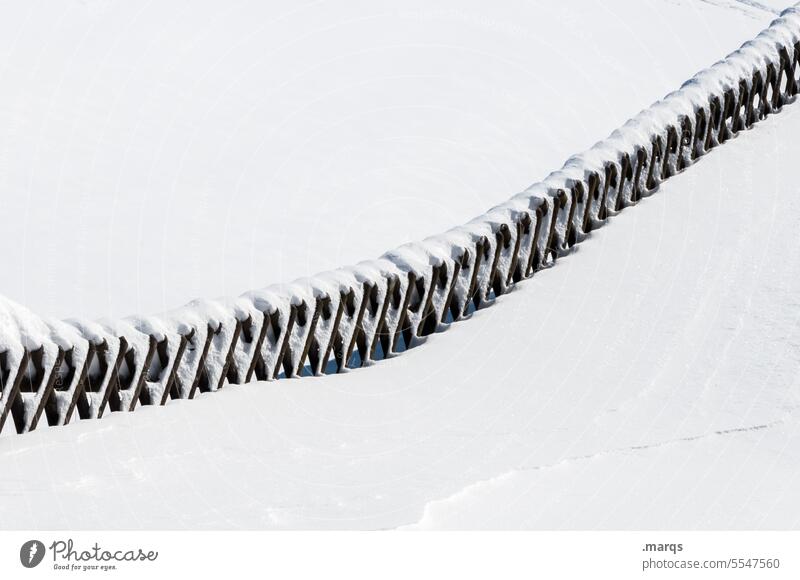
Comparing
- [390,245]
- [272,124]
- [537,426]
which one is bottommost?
[390,245]

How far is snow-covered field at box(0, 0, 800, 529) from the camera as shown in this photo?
409 centimetres

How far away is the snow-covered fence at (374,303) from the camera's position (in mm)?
4340

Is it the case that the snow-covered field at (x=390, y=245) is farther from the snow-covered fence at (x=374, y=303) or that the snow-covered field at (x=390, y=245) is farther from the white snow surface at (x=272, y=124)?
the snow-covered fence at (x=374, y=303)

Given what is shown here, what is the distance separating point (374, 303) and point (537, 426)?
116 centimetres

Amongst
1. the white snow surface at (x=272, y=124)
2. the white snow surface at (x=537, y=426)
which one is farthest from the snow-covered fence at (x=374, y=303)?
the white snow surface at (x=272, y=124)

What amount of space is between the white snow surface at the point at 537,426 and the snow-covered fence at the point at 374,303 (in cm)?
13

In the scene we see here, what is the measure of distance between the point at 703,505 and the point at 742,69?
4.62 meters

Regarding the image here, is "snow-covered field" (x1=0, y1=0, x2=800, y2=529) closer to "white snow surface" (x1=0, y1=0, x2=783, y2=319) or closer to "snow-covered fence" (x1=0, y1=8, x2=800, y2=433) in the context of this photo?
"white snow surface" (x1=0, y1=0, x2=783, y2=319)

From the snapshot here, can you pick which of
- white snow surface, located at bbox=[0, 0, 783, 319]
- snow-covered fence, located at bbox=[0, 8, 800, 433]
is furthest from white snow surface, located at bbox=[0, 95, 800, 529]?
white snow surface, located at bbox=[0, 0, 783, 319]

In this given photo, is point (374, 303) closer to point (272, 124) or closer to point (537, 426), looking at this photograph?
point (537, 426)

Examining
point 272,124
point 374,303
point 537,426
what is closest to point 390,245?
point 272,124

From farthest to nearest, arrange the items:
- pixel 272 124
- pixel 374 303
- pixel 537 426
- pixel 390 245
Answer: pixel 272 124 → pixel 390 245 → pixel 374 303 → pixel 537 426

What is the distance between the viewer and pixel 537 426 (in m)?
4.88

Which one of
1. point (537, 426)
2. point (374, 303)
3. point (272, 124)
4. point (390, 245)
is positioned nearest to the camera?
point (537, 426)
